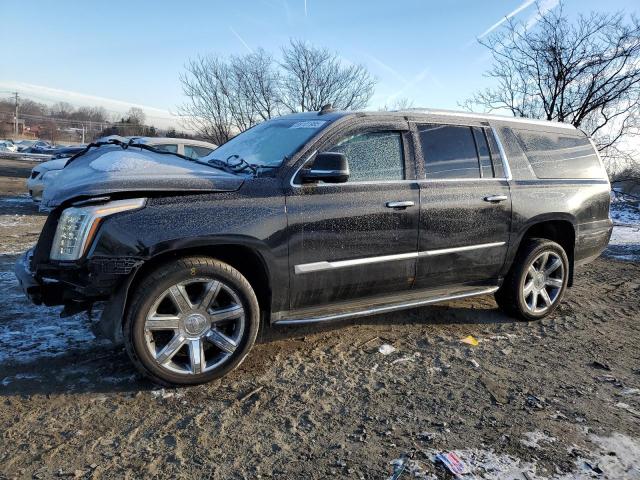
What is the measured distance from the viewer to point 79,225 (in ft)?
9.37

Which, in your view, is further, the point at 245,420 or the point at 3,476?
the point at 245,420

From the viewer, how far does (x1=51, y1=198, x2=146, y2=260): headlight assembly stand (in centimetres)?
283

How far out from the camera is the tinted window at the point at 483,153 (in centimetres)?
430

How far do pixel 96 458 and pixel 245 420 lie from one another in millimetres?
789

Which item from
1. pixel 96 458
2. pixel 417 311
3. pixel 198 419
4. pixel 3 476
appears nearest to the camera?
pixel 3 476

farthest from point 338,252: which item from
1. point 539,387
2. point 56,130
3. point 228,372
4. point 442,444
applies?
point 56,130

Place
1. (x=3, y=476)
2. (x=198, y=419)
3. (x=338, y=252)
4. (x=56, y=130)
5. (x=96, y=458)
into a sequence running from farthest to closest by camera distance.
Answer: (x=56, y=130) < (x=338, y=252) < (x=198, y=419) < (x=96, y=458) < (x=3, y=476)

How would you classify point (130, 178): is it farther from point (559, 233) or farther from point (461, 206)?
point (559, 233)

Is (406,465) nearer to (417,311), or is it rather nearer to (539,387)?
(539,387)

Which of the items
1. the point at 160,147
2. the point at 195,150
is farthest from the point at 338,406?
the point at 195,150

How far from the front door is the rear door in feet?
0.53

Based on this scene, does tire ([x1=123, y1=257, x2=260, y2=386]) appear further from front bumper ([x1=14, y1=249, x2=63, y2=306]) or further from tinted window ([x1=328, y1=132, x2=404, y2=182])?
tinted window ([x1=328, y1=132, x2=404, y2=182])

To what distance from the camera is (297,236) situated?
3.34 m

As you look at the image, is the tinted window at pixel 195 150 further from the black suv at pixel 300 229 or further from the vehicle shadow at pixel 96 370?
the vehicle shadow at pixel 96 370
